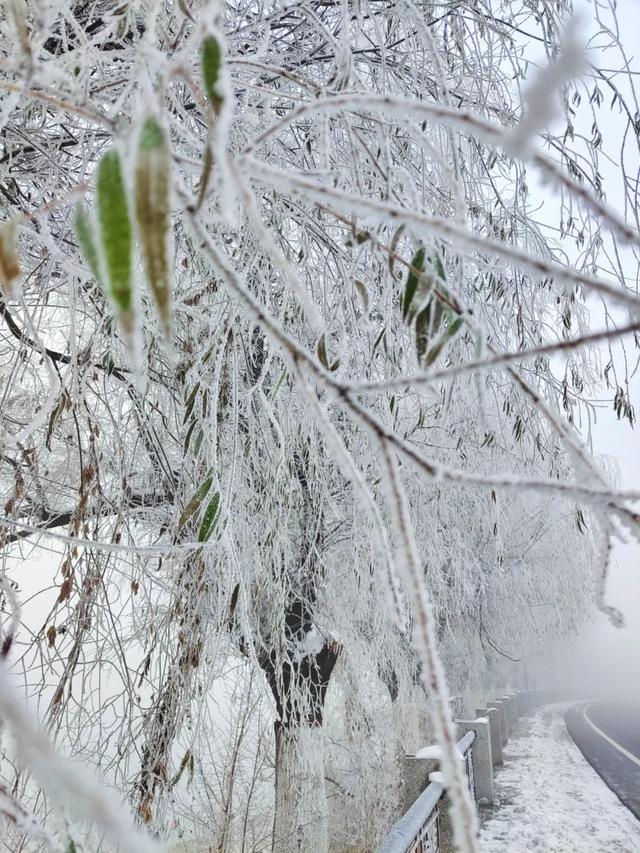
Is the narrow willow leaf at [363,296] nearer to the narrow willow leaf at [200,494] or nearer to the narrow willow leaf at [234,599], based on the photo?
the narrow willow leaf at [200,494]

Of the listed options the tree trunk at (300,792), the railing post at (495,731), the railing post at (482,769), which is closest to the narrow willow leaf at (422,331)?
the tree trunk at (300,792)

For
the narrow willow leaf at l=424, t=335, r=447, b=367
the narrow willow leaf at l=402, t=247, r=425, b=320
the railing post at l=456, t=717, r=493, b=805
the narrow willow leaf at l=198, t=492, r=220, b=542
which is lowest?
the railing post at l=456, t=717, r=493, b=805

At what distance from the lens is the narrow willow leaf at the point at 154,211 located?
372 millimetres

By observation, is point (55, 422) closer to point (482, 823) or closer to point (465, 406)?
point (465, 406)

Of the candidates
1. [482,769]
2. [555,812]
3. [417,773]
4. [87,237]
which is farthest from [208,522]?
[482,769]

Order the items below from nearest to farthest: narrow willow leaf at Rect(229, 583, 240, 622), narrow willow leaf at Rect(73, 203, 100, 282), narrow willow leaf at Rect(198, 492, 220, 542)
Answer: narrow willow leaf at Rect(73, 203, 100, 282)
narrow willow leaf at Rect(198, 492, 220, 542)
narrow willow leaf at Rect(229, 583, 240, 622)

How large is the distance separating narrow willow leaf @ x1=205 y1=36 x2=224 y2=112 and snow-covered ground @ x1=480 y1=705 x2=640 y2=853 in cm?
583

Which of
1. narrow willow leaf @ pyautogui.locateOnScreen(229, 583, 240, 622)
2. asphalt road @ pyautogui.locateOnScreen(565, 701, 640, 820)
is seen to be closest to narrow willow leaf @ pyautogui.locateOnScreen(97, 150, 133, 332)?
narrow willow leaf @ pyautogui.locateOnScreen(229, 583, 240, 622)

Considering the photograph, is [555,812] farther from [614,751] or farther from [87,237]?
[87,237]

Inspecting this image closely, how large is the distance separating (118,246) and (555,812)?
7.53 meters

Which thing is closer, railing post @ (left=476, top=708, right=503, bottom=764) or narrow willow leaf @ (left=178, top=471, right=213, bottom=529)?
narrow willow leaf @ (left=178, top=471, right=213, bottom=529)

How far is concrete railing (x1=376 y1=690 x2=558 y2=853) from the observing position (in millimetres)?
2907

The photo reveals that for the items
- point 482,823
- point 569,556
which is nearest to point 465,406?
point 482,823

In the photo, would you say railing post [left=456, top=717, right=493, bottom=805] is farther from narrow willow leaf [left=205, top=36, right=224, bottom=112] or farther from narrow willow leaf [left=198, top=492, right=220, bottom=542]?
narrow willow leaf [left=205, top=36, right=224, bottom=112]
